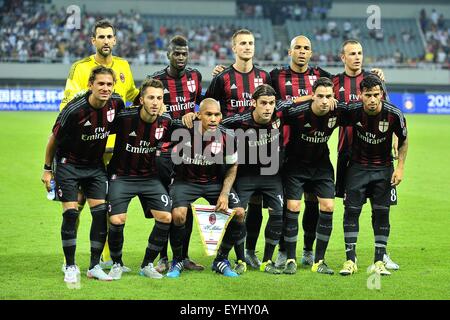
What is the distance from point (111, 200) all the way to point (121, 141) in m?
0.55

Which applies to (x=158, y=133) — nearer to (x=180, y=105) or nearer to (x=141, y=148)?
(x=141, y=148)

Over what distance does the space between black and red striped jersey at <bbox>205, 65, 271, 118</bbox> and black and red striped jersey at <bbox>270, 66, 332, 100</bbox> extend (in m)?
0.13

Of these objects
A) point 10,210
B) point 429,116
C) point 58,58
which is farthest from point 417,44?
point 10,210

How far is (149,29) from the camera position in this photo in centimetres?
4247

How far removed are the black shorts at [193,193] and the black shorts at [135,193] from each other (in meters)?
0.12

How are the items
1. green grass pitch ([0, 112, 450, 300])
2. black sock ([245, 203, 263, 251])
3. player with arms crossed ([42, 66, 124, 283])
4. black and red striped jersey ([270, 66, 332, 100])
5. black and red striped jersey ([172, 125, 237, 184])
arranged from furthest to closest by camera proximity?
black and red striped jersey ([270, 66, 332, 100]) < black sock ([245, 203, 263, 251]) < black and red striped jersey ([172, 125, 237, 184]) < player with arms crossed ([42, 66, 124, 283]) < green grass pitch ([0, 112, 450, 300])

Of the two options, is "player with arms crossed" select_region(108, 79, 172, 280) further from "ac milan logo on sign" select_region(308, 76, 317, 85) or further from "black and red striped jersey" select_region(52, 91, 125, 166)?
"ac milan logo on sign" select_region(308, 76, 317, 85)

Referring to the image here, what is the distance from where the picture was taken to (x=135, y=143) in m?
7.58

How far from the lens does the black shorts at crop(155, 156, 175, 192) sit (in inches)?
319

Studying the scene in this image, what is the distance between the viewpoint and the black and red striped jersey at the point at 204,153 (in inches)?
307

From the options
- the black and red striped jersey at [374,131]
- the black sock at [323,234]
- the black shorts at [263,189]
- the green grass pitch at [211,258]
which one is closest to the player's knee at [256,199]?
the black shorts at [263,189]

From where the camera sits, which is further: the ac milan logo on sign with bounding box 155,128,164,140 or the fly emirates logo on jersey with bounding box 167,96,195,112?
the fly emirates logo on jersey with bounding box 167,96,195,112

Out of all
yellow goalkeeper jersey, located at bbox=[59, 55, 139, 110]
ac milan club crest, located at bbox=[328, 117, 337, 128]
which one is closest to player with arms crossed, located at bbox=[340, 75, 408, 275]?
ac milan club crest, located at bbox=[328, 117, 337, 128]

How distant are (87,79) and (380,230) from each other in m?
3.25
